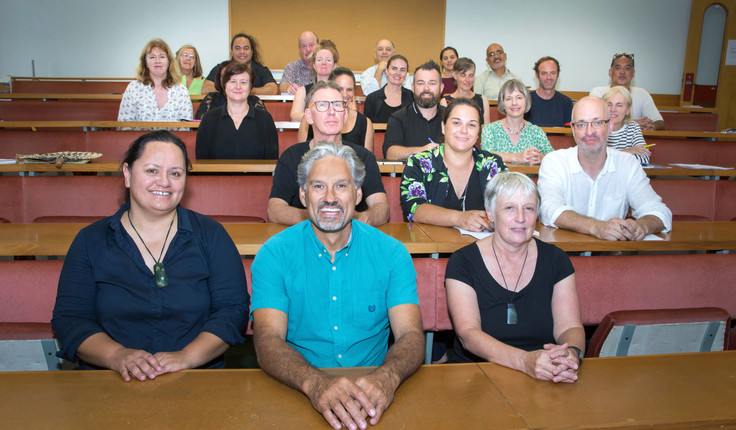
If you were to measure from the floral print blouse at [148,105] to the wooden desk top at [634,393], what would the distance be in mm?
3506

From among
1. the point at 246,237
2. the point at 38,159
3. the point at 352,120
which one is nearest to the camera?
the point at 246,237

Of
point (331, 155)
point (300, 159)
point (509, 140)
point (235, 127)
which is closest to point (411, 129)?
point (509, 140)

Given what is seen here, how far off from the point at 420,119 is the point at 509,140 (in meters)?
0.65

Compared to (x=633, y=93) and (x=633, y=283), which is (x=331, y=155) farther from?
(x=633, y=93)

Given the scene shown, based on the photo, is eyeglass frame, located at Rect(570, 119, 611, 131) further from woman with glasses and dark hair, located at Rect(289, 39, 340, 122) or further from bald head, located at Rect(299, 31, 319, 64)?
bald head, located at Rect(299, 31, 319, 64)

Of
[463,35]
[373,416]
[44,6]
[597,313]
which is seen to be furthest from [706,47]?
[44,6]

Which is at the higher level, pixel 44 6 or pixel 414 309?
pixel 44 6

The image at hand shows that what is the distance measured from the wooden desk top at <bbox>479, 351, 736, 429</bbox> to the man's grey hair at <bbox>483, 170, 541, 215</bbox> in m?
0.60

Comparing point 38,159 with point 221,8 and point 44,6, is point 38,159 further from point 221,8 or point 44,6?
point 44,6

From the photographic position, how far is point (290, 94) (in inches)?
195

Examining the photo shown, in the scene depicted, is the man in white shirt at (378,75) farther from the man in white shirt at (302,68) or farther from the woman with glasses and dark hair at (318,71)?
the woman with glasses and dark hair at (318,71)

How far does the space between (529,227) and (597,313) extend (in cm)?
66

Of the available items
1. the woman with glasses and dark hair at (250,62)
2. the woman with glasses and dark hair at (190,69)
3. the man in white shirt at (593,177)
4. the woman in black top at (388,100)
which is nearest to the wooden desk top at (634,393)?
the man in white shirt at (593,177)

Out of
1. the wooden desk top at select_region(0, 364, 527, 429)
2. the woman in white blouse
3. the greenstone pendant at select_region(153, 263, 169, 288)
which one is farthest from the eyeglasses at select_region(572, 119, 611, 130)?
the woman in white blouse
